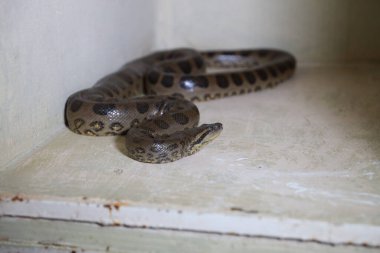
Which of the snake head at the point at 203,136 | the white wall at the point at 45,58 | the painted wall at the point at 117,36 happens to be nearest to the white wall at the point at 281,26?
the painted wall at the point at 117,36

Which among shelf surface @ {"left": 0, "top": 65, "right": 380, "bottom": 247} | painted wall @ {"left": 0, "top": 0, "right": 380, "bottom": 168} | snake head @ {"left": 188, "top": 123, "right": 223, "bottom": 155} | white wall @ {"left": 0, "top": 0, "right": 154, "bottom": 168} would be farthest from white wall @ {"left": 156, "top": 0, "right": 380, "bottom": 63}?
snake head @ {"left": 188, "top": 123, "right": 223, "bottom": 155}

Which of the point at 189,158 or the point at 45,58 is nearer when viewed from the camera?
the point at 189,158

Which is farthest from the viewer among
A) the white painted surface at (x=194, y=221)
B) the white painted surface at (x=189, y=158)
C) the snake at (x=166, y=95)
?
the snake at (x=166, y=95)

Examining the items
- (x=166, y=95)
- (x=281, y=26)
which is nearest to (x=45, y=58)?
(x=166, y=95)

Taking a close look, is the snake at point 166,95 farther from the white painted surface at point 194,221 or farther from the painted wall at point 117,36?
the white painted surface at point 194,221

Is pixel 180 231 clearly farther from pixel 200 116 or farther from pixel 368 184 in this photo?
pixel 200 116

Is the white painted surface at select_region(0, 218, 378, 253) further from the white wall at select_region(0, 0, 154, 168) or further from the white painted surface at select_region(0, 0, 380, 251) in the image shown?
the white wall at select_region(0, 0, 154, 168)

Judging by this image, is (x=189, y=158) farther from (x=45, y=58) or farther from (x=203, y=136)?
(x=45, y=58)
